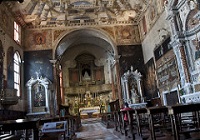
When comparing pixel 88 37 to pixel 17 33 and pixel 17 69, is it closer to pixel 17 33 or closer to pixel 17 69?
pixel 17 33

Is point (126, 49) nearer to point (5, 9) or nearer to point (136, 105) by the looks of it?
point (136, 105)

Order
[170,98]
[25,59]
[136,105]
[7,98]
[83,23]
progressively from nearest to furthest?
[7,98], [170,98], [136,105], [25,59], [83,23]

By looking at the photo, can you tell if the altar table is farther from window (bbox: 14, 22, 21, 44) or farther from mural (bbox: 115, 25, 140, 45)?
mural (bbox: 115, 25, 140, 45)

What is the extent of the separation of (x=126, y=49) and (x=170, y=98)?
7.04m

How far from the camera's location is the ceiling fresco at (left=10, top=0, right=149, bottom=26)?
16.4m

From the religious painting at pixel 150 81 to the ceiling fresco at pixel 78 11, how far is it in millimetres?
4692

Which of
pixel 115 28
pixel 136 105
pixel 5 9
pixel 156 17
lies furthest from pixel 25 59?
pixel 156 17

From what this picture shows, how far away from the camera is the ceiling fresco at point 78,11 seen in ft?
53.7

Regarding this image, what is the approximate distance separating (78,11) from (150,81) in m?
8.68

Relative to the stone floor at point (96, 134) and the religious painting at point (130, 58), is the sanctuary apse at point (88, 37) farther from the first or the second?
the stone floor at point (96, 134)

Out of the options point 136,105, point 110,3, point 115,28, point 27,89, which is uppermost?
point 110,3

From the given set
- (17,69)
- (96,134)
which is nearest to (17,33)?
(17,69)

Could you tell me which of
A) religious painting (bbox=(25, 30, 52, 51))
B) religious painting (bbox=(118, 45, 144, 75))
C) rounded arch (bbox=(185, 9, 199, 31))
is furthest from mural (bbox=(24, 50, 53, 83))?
rounded arch (bbox=(185, 9, 199, 31))

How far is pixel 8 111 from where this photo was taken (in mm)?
13172
